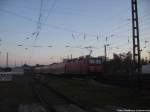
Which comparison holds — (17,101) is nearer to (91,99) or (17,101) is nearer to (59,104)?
(59,104)

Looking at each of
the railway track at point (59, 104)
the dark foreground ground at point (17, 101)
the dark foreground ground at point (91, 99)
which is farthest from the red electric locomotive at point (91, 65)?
the railway track at point (59, 104)

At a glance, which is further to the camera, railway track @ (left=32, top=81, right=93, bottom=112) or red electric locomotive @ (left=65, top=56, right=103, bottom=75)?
red electric locomotive @ (left=65, top=56, right=103, bottom=75)

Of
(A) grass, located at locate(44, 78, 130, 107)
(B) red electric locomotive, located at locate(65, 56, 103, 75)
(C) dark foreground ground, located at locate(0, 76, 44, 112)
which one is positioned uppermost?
(B) red electric locomotive, located at locate(65, 56, 103, 75)

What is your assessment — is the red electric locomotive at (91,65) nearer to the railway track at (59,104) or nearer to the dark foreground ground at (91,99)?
the dark foreground ground at (91,99)

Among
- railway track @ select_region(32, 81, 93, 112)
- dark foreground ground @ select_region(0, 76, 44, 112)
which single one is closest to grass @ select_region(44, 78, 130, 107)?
railway track @ select_region(32, 81, 93, 112)

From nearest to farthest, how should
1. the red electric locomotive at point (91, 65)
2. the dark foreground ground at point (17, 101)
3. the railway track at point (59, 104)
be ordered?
the railway track at point (59, 104) < the dark foreground ground at point (17, 101) < the red electric locomotive at point (91, 65)

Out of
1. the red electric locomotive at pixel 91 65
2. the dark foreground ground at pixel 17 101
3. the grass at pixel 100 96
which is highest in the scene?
the red electric locomotive at pixel 91 65

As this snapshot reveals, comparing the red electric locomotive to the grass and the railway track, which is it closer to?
the grass

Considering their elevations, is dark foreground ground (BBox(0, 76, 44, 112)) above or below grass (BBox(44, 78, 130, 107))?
below

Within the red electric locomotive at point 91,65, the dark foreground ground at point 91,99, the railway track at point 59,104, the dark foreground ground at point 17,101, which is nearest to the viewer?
the railway track at point 59,104

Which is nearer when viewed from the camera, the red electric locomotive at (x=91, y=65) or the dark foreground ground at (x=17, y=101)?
the dark foreground ground at (x=17, y=101)

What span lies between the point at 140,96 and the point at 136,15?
17.9ft

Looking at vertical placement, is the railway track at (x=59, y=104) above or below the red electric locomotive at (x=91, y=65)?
below

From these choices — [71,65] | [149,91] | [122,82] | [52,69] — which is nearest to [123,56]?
[52,69]
